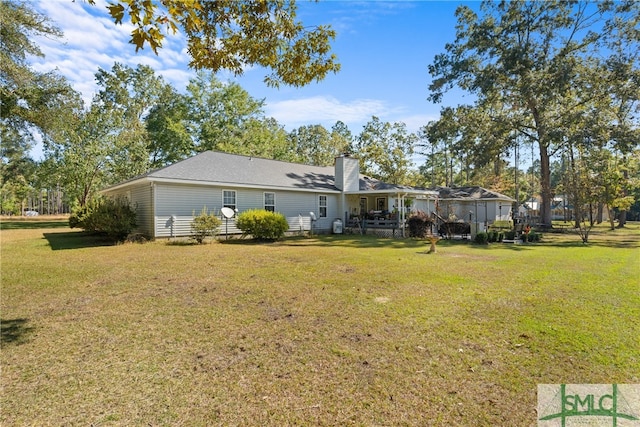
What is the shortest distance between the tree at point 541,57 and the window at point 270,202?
56.3 ft

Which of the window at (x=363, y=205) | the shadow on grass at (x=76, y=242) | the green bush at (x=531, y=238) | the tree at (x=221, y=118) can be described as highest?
the tree at (x=221, y=118)

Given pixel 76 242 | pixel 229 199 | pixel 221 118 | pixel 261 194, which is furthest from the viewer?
pixel 221 118

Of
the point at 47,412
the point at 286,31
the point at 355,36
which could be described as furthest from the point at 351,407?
the point at 355,36

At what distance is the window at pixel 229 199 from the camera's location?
16.2m

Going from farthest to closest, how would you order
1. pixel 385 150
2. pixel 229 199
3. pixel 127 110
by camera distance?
pixel 385 150, pixel 127 110, pixel 229 199

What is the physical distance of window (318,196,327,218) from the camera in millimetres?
20378

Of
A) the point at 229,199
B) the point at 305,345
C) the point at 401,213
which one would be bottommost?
the point at 305,345

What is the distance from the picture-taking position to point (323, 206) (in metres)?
20.6

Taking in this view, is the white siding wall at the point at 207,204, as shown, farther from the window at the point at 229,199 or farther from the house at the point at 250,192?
the window at the point at 229,199

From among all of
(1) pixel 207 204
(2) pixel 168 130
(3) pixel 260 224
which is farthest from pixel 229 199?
(2) pixel 168 130

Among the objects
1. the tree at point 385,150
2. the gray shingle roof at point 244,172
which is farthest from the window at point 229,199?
the tree at point 385,150

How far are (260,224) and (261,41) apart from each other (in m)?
10.1

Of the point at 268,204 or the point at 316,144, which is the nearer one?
the point at 268,204

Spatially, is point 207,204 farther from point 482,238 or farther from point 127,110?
point 127,110
